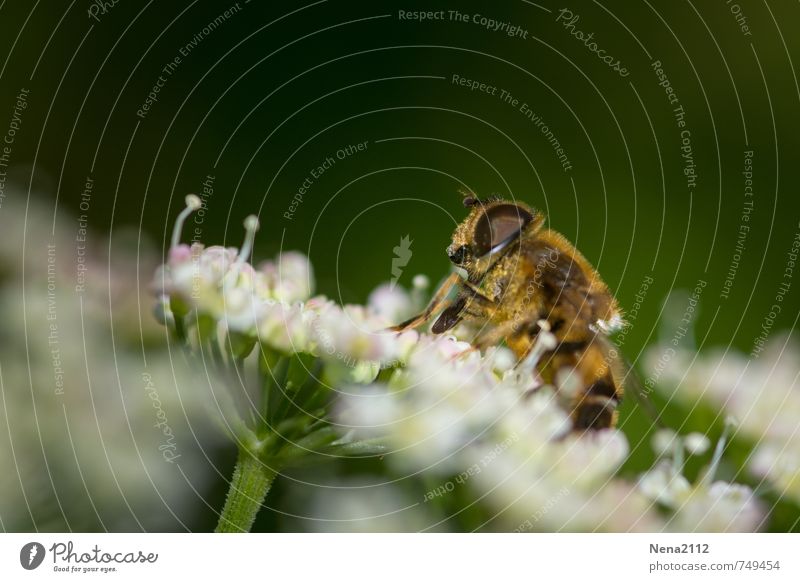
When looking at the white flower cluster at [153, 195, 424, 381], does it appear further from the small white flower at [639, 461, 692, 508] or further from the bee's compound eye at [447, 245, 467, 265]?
the small white flower at [639, 461, 692, 508]

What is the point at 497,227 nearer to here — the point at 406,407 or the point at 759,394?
the point at 406,407

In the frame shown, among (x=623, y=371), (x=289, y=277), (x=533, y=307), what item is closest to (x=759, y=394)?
(x=623, y=371)
